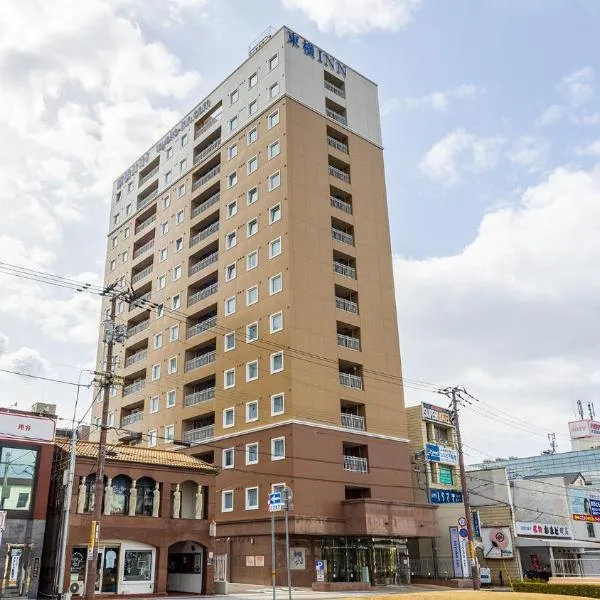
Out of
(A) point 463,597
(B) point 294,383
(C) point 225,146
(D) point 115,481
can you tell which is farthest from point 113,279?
(A) point 463,597

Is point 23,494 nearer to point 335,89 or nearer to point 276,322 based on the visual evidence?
point 276,322

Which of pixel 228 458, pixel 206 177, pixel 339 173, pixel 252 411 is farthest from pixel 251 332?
pixel 206 177

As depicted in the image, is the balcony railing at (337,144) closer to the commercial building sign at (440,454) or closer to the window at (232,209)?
the window at (232,209)

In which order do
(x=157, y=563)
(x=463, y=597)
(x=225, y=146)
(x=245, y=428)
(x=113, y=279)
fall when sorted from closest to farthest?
(x=463, y=597), (x=157, y=563), (x=245, y=428), (x=225, y=146), (x=113, y=279)

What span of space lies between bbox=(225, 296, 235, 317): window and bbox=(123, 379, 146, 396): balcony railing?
16661 mm

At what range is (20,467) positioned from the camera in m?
35.4

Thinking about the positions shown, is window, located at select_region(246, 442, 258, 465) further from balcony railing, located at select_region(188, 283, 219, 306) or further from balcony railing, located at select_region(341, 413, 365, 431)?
balcony railing, located at select_region(188, 283, 219, 306)

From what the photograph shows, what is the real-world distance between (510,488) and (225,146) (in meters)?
44.8

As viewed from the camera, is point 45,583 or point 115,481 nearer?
point 45,583

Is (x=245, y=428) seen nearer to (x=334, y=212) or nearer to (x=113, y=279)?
(x=334, y=212)

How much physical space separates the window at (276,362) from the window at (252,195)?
16.5m

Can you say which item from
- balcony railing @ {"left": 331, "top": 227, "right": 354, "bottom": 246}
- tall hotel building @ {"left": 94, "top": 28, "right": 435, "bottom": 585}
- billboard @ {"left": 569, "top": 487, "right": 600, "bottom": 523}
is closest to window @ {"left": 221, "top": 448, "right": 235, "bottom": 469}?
tall hotel building @ {"left": 94, "top": 28, "right": 435, "bottom": 585}

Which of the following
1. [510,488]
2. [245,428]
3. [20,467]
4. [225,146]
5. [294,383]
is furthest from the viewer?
[225,146]

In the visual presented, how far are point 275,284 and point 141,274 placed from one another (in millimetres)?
28292
